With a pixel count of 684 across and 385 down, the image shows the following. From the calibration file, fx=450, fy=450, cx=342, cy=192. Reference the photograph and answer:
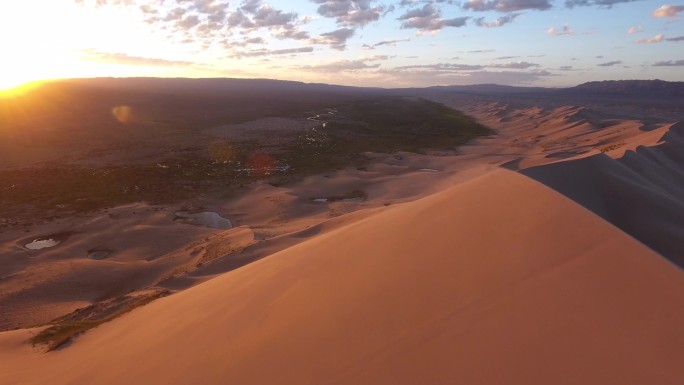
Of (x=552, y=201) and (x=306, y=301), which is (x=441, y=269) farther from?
(x=552, y=201)

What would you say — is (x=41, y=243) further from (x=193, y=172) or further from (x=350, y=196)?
(x=350, y=196)

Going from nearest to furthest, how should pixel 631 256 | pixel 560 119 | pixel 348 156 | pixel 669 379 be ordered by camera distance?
1. pixel 669 379
2. pixel 631 256
3. pixel 348 156
4. pixel 560 119

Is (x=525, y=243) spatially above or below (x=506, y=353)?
above

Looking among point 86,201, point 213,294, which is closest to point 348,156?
point 86,201

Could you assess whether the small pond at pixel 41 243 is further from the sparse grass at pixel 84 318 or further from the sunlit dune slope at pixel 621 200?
the sunlit dune slope at pixel 621 200

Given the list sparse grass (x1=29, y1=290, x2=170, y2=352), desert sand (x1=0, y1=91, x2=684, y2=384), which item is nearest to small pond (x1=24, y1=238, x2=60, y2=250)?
desert sand (x1=0, y1=91, x2=684, y2=384)

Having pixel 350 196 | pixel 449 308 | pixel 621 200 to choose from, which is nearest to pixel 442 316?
pixel 449 308
